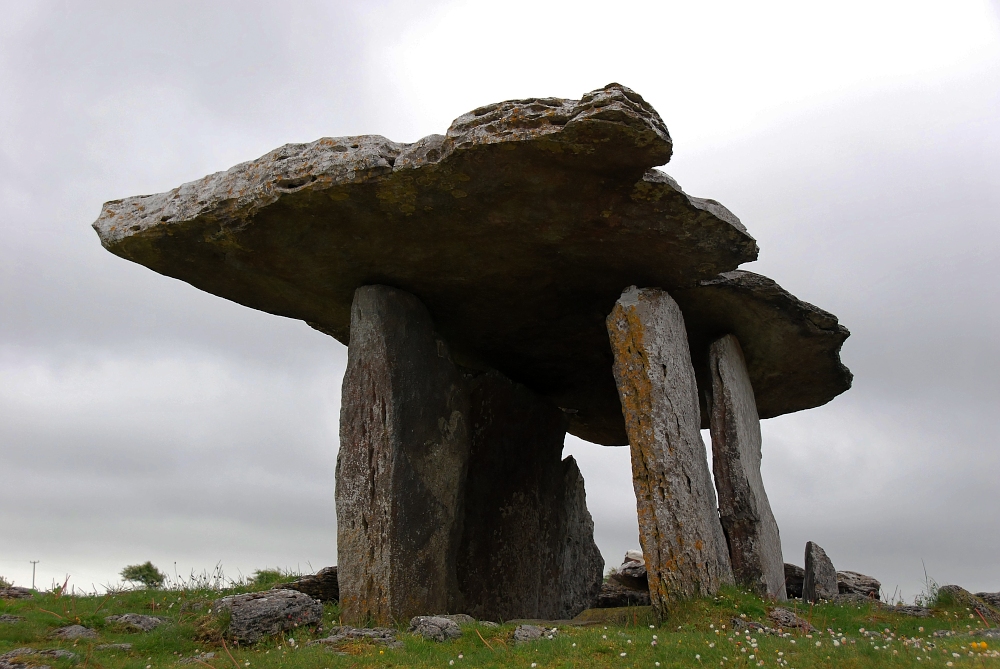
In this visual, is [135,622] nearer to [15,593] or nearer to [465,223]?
[15,593]

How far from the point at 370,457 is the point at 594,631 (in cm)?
321

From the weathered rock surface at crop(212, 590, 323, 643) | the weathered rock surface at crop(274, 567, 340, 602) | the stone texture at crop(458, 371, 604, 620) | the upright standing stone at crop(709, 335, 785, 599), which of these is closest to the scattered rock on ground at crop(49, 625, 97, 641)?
the weathered rock surface at crop(212, 590, 323, 643)

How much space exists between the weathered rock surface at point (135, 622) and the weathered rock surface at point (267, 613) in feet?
2.92

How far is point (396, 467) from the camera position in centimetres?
920

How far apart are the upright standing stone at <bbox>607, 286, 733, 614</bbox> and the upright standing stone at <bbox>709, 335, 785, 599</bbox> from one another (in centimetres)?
80

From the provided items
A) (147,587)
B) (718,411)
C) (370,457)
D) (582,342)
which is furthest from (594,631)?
(147,587)

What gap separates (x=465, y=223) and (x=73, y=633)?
5.46 metres

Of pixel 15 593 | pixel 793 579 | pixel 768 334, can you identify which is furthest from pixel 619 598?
pixel 15 593

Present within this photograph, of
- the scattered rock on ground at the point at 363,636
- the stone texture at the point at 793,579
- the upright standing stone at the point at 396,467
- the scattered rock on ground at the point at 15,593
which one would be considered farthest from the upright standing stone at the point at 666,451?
the scattered rock on ground at the point at 15,593

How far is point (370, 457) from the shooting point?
924cm

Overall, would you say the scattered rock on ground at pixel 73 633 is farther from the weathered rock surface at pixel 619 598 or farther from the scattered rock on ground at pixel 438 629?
the weathered rock surface at pixel 619 598

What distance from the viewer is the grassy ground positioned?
5941 mm

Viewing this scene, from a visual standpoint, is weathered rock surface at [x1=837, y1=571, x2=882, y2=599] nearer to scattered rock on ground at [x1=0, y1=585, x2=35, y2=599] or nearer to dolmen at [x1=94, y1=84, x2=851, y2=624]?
dolmen at [x1=94, y1=84, x2=851, y2=624]

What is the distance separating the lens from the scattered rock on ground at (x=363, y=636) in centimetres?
695
